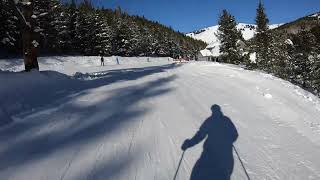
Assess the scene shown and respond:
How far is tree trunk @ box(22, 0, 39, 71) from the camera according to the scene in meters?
15.7

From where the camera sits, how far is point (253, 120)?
1096 centimetres

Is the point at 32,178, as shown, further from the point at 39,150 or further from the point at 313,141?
the point at 313,141

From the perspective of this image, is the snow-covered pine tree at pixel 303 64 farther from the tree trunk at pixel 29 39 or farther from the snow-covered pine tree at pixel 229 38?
the tree trunk at pixel 29 39

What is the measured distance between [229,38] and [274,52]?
7484 mm

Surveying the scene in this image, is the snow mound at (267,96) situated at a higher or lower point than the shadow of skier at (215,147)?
higher

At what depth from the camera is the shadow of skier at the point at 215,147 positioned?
6.95 metres

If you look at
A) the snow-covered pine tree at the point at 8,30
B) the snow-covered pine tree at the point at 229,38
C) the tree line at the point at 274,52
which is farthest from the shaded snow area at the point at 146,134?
the snow-covered pine tree at the point at 229,38

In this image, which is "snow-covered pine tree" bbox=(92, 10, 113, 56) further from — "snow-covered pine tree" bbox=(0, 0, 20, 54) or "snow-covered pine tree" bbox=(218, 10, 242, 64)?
"snow-covered pine tree" bbox=(218, 10, 242, 64)

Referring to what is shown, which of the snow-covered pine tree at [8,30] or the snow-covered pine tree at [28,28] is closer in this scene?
the snow-covered pine tree at [28,28]

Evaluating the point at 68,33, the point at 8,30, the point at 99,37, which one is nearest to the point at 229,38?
the point at 99,37

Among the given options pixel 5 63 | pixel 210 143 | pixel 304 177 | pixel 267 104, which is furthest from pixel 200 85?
pixel 5 63

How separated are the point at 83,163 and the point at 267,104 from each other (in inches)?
335

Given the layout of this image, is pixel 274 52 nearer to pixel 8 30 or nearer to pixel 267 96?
pixel 8 30

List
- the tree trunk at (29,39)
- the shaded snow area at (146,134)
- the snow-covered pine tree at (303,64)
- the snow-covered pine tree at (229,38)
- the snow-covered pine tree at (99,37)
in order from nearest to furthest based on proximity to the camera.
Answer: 1. the shaded snow area at (146,134)
2. the tree trunk at (29,39)
3. the snow-covered pine tree at (303,64)
4. the snow-covered pine tree at (229,38)
5. the snow-covered pine tree at (99,37)
